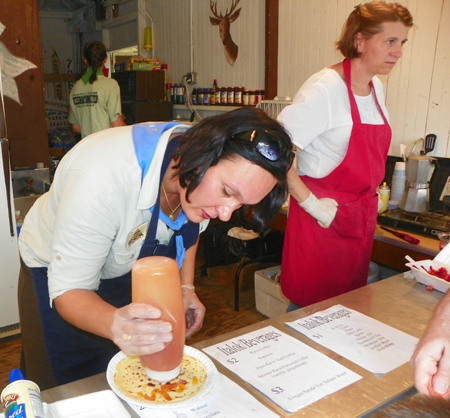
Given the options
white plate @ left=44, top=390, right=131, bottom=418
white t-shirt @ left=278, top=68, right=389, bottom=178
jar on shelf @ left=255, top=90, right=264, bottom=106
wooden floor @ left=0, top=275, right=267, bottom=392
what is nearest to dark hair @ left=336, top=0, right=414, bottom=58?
white t-shirt @ left=278, top=68, right=389, bottom=178

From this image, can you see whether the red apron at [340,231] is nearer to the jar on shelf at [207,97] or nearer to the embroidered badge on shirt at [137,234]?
the embroidered badge on shirt at [137,234]

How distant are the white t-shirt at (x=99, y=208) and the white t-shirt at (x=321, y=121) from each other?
2.69 feet

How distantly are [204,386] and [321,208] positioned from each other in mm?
1260

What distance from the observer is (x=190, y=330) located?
136cm

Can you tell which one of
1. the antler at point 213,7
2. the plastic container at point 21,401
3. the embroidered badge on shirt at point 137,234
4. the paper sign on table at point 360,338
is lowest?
the paper sign on table at point 360,338

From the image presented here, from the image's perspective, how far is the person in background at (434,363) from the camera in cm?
91

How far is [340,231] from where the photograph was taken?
A: 220 centimetres

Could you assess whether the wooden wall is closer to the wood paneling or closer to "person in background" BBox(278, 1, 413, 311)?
the wood paneling

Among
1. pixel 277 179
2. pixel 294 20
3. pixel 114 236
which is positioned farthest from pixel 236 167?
pixel 294 20

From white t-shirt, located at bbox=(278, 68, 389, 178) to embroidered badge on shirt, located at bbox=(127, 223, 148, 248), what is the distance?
940 mm

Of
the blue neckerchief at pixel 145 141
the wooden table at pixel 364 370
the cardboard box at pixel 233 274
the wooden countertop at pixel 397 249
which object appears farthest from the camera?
the cardboard box at pixel 233 274

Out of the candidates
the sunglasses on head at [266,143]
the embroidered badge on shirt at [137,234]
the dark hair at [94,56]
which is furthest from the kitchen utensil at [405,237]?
the dark hair at [94,56]

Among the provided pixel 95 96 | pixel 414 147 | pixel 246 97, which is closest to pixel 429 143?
pixel 414 147

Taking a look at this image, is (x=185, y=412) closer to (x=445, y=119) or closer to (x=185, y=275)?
(x=185, y=275)
